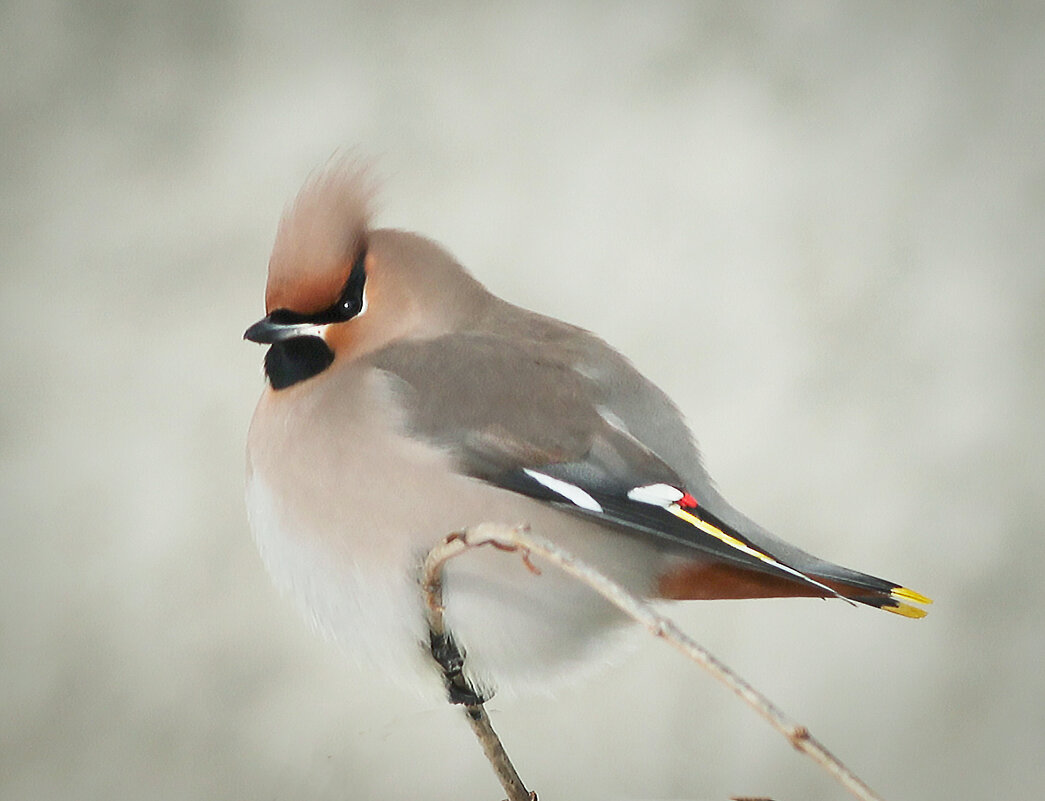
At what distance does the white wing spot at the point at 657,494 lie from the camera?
3.59 feet

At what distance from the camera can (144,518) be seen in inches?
79.7

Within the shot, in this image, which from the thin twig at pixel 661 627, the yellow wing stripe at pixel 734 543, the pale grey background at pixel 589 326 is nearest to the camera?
the thin twig at pixel 661 627

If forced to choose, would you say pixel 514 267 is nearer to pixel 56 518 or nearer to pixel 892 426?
pixel 892 426

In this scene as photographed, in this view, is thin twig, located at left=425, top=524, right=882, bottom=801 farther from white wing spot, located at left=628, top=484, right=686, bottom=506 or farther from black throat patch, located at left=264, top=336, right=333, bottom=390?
black throat patch, located at left=264, top=336, right=333, bottom=390

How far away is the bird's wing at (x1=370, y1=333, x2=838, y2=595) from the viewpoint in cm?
109

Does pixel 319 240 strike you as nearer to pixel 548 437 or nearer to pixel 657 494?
pixel 548 437

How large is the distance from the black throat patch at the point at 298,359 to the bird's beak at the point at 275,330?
0.8 inches

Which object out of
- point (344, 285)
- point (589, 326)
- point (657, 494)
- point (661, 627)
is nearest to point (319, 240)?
point (344, 285)

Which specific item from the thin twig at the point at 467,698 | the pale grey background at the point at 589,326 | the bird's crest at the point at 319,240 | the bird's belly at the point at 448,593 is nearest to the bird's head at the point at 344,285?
the bird's crest at the point at 319,240

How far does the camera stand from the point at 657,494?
110 centimetres

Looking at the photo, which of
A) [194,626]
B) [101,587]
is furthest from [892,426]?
[101,587]

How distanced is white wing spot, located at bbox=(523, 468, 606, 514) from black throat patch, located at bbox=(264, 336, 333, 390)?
23 cm

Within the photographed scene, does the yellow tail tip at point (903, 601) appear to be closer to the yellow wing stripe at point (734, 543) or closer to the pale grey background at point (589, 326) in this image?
the yellow wing stripe at point (734, 543)

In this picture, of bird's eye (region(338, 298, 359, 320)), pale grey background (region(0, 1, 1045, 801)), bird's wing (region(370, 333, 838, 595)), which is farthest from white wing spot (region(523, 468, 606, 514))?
pale grey background (region(0, 1, 1045, 801))
